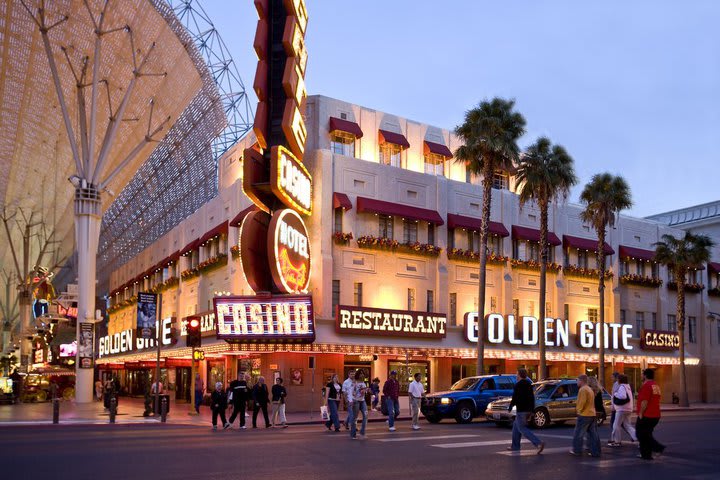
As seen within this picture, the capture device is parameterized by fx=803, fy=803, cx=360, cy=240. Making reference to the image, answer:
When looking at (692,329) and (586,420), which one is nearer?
(586,420)

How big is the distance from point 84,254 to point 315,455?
3285 cm

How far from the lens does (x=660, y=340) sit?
53156 mm

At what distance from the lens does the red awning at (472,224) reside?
44.1m

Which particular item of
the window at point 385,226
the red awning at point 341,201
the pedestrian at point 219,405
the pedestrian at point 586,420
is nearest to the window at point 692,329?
the window at point 385,226

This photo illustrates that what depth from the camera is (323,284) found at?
38688mm

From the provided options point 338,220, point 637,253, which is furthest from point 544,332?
point 637,253

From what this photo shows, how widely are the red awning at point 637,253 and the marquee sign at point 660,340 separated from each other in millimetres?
4930

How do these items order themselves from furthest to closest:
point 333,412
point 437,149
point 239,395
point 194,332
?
point 437,149 → point 194,332 → point 239,395 → point 333,412

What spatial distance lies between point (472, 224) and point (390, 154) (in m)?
5.98

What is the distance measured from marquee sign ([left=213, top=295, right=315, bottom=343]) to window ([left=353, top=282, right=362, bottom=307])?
16.7 ft

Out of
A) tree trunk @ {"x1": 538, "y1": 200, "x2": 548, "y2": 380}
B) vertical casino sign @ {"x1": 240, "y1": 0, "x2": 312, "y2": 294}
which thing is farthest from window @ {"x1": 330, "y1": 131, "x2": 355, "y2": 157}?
tree trunk @ {"x1": 538, "y1": 200, "x2": 548, "y2": 380}

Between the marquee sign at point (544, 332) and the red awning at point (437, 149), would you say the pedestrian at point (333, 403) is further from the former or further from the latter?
the red awning at point (437, 149)

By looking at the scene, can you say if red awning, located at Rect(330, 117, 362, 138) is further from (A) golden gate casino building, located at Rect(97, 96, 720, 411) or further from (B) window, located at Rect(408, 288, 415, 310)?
(B) window, located at Rect(408, 288, 415, 310)

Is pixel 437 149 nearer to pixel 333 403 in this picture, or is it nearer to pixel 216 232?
pixel 216 232
